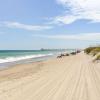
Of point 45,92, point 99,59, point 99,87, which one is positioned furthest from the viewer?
point 99,59

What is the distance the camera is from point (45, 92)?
8852 mm

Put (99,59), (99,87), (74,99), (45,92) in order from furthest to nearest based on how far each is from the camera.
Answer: (99,59) < (99,87) < (45,92) < (74,99)

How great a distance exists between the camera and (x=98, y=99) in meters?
7.62

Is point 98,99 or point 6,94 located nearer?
point 98,99

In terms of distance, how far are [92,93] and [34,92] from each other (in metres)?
2.39

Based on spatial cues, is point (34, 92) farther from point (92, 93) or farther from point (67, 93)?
point (92, 93)

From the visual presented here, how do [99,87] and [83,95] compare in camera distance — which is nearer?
[83,95]

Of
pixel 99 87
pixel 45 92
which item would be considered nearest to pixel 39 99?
pixel 45 92

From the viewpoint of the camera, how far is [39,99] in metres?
7.68

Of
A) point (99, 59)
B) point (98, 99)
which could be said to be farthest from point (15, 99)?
point (99, 59)

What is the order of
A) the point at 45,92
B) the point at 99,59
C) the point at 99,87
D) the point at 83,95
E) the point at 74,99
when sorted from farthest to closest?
the point at 99,59, the point at 99,87, the point at 45,92, the point at 83,95, the point at 74,99

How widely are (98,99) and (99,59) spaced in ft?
57.8

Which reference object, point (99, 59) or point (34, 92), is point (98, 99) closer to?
point (34, 92)

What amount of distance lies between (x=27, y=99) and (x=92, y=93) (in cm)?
266
